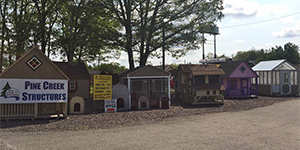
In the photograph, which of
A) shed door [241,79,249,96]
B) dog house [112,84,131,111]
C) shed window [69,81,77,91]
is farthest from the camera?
shed door [241,79,249,96]

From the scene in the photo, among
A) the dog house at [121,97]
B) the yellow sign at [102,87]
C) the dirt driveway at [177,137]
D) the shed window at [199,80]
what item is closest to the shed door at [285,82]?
the shed window at [199,80]

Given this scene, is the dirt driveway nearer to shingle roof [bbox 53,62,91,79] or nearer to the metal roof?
shingle roof [bbox 53,62,91,79]

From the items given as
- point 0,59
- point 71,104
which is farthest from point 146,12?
point 0,59

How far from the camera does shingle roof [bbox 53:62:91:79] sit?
22.3 m

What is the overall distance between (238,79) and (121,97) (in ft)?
48.1

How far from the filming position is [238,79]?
25.0 m

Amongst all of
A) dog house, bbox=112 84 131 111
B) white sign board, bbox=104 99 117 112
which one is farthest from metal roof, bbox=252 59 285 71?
white sign board, bbox=104 99 117 112

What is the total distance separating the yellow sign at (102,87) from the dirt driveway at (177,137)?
5480mm

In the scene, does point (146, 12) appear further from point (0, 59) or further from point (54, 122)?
point (0, 59)

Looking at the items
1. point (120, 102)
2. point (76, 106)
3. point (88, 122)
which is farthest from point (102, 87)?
point (88, 122)

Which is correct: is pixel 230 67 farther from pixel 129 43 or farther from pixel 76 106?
pixel 76 106

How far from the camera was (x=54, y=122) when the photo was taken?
12352 millimetres

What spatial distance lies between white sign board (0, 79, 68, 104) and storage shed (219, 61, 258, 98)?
1757 cm

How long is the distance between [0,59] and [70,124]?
21.7 meters
